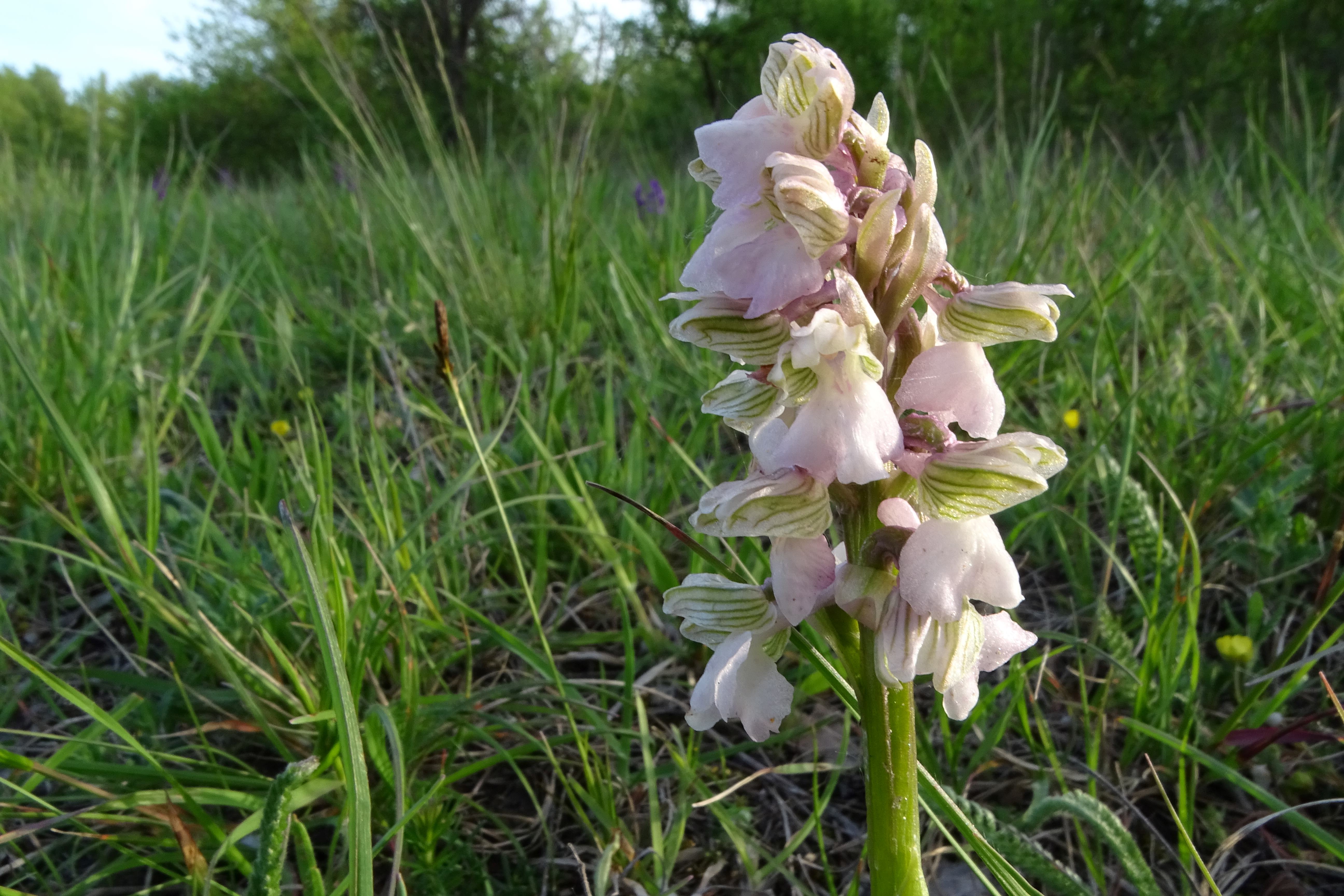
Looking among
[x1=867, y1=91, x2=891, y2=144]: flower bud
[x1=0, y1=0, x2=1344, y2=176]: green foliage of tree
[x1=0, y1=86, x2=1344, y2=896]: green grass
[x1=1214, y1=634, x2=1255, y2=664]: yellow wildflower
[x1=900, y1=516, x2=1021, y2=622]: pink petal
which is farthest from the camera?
[x1=0, y1=0, x2=1344, y2=176]: green foliage of tree

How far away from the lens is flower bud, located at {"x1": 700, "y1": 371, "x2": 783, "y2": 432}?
698 millimetres

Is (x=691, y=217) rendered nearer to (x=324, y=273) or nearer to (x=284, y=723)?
(x=324, y=273)

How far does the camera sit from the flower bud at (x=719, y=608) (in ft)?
2.39

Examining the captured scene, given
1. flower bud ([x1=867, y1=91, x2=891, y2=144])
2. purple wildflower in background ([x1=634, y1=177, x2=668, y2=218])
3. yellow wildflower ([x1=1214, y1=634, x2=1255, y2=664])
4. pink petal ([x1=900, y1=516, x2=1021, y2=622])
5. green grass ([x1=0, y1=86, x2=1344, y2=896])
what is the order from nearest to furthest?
pink petal ([x1=900, y1=516, x2=1021, y2=622]) < flower bud ([x1=867, y1=91, x2=891, y2=144]) < green grass ([x1=0, y1=86, x2=1344, y2=896]) < yellow wildflower ([x1=1214, y1=634, x2=1255, y2=664]) < purple wildflower in background ([x1=634, y1=177, x2=668, y2=218])

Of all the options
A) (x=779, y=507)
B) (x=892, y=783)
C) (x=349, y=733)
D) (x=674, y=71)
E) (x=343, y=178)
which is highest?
(x=674, y=71)

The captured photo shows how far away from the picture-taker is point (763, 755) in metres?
1.27

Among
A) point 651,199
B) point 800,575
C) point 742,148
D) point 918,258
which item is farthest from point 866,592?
point 651,199

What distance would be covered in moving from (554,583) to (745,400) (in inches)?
39.4

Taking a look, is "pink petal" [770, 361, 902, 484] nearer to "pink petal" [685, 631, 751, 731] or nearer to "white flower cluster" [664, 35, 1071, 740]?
"white flower cluster" [664, 35, 1071, 740]

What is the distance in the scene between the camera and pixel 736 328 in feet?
2.22

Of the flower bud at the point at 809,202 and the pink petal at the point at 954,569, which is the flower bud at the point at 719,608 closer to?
the pink petal at the point at 954,569

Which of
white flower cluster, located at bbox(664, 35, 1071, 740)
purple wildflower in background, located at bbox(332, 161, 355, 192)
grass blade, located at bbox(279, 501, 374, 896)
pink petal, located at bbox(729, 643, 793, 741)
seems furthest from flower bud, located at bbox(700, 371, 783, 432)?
purple wildflower in background, located at bbox(332, 161, 355, 192)

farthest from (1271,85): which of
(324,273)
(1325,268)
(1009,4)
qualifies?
(324,273)

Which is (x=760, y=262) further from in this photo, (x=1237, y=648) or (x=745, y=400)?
(x=1237, y=648)
